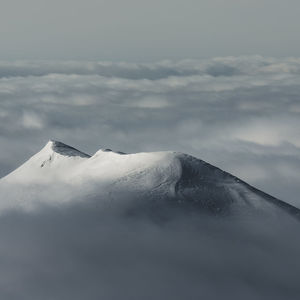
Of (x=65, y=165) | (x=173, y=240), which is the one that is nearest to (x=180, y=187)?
(x=173, y=240)

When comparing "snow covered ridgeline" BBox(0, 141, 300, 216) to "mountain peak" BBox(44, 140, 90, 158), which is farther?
"mountain peak" BBox(44, 140, 90, 158)

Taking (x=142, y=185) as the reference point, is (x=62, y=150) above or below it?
below

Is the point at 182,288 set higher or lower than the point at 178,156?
lower

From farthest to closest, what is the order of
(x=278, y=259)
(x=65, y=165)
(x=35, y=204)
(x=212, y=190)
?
(x=65, y=165)
(x=35, y=204)
(x=212, y=190)
(x=278, y=259)

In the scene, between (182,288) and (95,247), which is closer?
(182,288)

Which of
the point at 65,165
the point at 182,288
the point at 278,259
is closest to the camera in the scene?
the point at 182,288

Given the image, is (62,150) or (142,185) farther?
(62,150)

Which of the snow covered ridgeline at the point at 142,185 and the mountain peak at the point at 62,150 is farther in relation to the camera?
the mountain peak at the point at 62,150

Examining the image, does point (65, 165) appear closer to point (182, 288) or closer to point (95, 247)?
point (95, 247)
